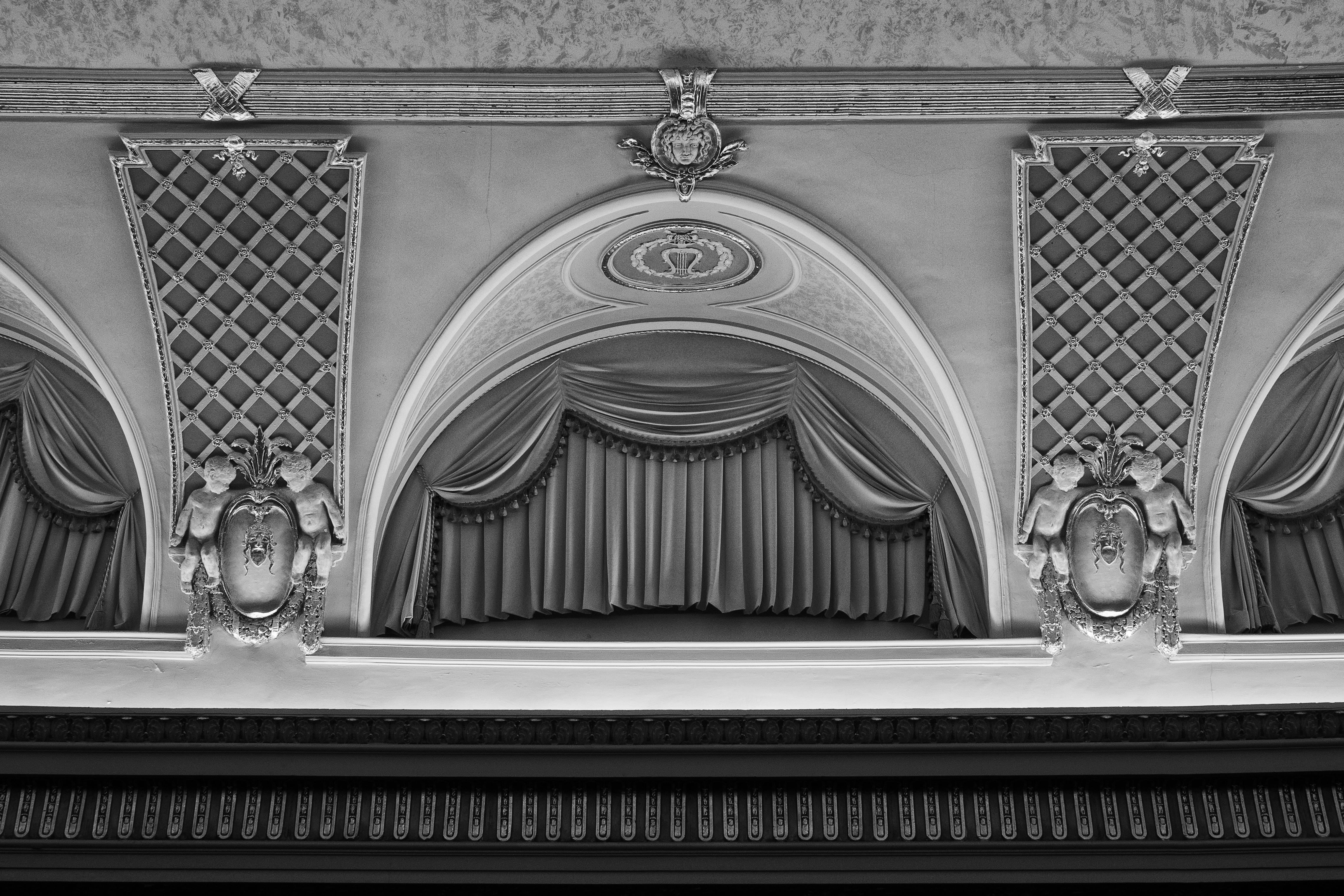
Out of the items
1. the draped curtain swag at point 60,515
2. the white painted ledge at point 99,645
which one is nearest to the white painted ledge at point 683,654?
the white painted ledge at point 99,645

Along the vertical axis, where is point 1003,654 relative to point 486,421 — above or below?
below

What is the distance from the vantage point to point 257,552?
8.43 m

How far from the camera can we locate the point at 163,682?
8.29 metres

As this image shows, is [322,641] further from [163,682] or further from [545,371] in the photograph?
[545,371]

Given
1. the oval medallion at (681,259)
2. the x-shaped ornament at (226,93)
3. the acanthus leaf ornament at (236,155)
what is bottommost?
the oval medallion at (681,259)

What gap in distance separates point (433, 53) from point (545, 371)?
2268 mm

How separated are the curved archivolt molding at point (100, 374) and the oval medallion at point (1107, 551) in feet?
16.6

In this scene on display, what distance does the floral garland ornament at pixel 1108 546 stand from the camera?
8.36 m

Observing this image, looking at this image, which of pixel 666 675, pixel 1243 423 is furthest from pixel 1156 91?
pixel 666 675

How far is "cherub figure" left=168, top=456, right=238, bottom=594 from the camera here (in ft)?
27.6

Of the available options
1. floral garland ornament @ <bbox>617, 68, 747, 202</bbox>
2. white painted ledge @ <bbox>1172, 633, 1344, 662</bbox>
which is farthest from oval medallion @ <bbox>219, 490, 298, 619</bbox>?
white painted ledge @ <bbox>1172, 633, 1344, 662</bbox>

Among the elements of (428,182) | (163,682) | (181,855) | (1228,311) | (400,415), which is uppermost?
(428,182)

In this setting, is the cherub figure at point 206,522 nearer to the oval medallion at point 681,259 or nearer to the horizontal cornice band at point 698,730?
the horizontal cornice band at point 698,730

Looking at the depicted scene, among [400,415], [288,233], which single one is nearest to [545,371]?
[400,415]
